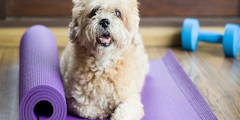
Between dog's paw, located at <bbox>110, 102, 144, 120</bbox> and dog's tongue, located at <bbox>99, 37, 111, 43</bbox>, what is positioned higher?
dog's tongue, located at <bbox>99, 37, 111, 43</bbox>

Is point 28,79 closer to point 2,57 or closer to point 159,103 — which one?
point 159,103

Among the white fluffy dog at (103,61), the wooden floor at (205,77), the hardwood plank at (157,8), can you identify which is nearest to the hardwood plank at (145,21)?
the hardwood plank at (157,8)

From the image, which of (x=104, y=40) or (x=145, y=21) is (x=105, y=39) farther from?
(x=145, y=21)

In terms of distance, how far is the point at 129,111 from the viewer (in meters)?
1.92

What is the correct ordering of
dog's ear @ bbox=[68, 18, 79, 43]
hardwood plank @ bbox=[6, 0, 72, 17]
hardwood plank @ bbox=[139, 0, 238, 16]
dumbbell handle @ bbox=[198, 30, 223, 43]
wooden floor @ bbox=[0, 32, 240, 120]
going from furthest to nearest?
1. hardwood plank @ bbox=[139, 0, 238, 16]
2. hardwood plank @ bbox=[6, 0, 72, 17]
3. dumbbell handle @ bbox=[198, 30, 223, 43]
4. wooden floor @ bbox=[0, 32, 240, 120]
5. dog's ear @ bbox=[68, 18, 79, 43]

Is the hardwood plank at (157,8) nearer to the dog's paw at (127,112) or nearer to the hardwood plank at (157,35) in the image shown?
the hardwood plank at (157,35)

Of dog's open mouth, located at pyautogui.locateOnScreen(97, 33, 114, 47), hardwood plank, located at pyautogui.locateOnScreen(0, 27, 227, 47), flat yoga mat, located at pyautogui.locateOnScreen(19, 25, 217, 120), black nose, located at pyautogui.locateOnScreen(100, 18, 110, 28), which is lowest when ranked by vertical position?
hardwood plank, located at pyautogui.locateOnScreen(0, 27, 227, 47)

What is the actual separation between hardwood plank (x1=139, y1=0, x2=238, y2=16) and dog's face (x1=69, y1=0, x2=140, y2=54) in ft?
6.85

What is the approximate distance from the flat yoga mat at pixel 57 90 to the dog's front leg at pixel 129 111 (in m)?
0.13

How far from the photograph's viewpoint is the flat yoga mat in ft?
5.93

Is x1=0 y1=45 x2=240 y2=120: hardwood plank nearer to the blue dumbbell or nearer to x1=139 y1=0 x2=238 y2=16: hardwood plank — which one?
the blue dumbbell

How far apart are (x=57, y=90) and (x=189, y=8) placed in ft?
9.18

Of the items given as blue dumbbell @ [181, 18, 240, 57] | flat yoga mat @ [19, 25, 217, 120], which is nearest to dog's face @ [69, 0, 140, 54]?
flat yoga mat @ [19, 25, 217, 120]

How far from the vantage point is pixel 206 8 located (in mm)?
4094
